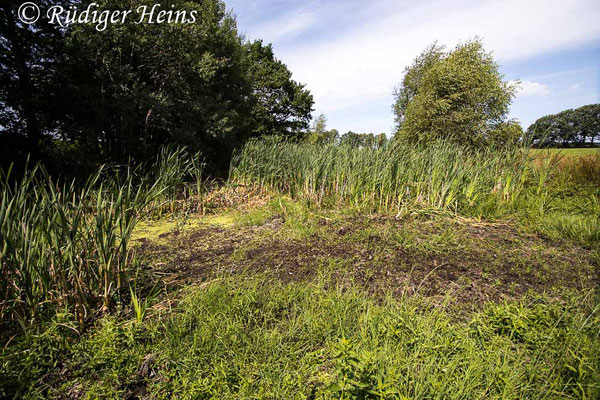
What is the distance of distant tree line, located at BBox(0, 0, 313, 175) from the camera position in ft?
17.7

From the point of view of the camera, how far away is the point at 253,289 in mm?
1975

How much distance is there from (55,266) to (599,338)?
2985mm

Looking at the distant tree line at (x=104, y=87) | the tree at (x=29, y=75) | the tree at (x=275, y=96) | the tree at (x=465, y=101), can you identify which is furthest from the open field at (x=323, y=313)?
the tree at (x=275, y=96)

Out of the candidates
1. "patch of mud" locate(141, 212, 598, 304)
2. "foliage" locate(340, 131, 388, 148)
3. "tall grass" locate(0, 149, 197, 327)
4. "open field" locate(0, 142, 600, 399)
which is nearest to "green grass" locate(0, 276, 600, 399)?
"open field" locate(0, 142, 600, 399)

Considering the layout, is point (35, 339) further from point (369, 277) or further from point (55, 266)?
point (369, 277)

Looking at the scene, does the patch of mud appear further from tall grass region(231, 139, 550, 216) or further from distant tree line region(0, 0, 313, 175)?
distant tree line region(0, 0, 313, 175)

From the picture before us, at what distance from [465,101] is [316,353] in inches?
582

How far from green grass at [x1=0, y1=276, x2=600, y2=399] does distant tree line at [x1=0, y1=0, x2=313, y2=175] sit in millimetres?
5593

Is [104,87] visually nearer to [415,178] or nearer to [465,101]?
[415,178]

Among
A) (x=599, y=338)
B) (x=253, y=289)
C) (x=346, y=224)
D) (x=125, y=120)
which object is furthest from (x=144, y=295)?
(x=125, y=120)

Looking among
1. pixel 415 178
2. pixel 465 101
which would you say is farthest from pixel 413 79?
pixel 415 178

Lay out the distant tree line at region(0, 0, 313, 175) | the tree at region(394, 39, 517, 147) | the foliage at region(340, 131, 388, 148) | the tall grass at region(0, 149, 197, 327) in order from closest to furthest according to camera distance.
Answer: the tall grass at region(0, 149, 197, 327)
the foliage at region(340, 131, 388, 148)
the distant tree line at region(0, 0, 313, 175)
the tree at region(394, 39, 517, 147)

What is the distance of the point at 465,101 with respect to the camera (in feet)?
43.0

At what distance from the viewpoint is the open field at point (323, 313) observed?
4.25 ft
